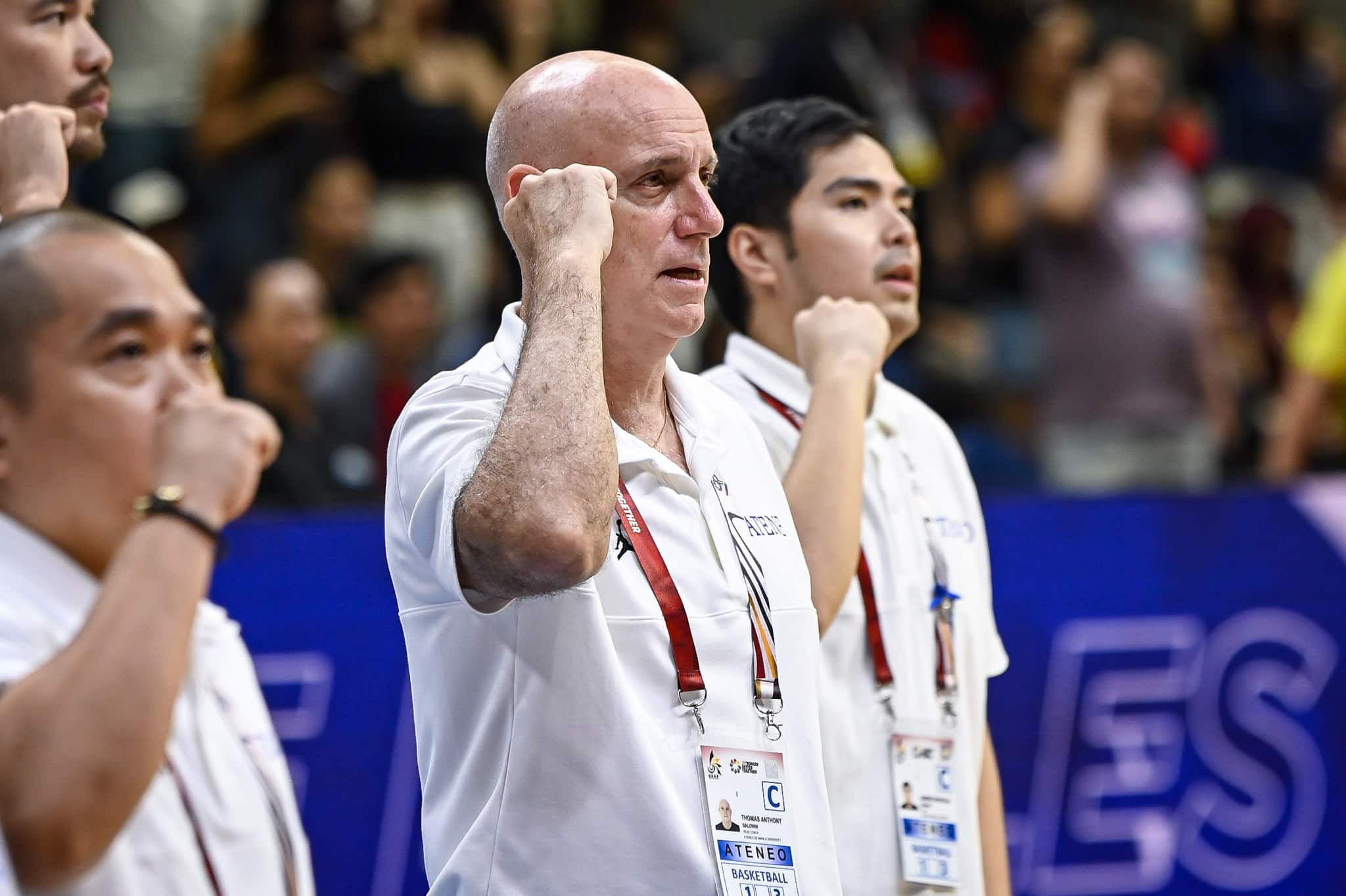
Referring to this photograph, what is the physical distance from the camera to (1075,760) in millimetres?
5797

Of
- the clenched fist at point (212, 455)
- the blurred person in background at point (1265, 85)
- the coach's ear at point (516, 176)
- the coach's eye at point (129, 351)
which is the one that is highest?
the blurred person in background at point (1265, 85)

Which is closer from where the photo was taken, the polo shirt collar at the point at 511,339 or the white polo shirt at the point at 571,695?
the white polo shirt at the point at 571,695

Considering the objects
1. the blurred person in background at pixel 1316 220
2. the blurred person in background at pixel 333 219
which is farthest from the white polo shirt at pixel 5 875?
the blurred person in background at pixel 1316 220

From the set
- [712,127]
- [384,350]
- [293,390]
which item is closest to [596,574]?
[293,390]

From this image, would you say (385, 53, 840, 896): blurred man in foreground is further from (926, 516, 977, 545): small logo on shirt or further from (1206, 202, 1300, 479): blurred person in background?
(1206, 202, 1300, 479): blurred person in background

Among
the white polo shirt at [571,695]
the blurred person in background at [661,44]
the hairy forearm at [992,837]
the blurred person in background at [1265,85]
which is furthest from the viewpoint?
the blurred person in background at [1265,85]

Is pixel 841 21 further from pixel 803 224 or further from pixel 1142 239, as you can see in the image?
pixel 803 224

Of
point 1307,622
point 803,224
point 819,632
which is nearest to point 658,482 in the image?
point 819,632

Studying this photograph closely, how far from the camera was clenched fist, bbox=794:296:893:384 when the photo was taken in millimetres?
3365

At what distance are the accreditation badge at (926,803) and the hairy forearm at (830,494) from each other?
1.18ft

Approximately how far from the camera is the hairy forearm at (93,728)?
1.91 meters

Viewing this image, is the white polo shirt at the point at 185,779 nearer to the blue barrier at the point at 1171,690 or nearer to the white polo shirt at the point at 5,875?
the white polo shirt at the point at 5,875

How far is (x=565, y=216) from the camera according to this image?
2.60 m

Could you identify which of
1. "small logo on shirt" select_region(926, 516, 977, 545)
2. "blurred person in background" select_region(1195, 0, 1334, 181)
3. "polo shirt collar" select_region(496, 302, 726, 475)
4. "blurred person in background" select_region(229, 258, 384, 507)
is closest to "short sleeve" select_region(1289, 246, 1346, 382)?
"blurred person in background" select_region(1195, 0, 1334, 181)
